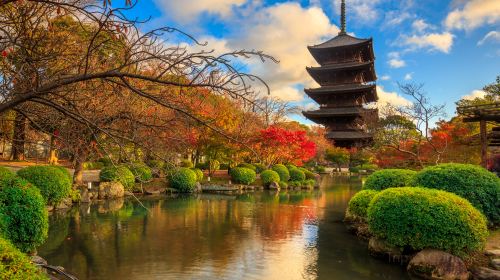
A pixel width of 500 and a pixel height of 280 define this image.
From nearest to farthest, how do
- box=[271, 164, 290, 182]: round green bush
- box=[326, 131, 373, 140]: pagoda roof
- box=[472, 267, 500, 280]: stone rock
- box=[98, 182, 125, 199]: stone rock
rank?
1. box=[472, 267, 500, 280]: stone rock
2. box=[98, 182, 125, 199]: stone rock
3. box=[271, 164, 290, 182]: round green bush
4. box=[326, 131, 373, 140]: pagoda roof

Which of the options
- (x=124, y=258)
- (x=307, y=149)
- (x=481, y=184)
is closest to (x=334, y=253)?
(x=481, y=184)

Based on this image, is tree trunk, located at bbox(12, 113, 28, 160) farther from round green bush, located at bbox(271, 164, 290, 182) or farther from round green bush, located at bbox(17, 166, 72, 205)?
round green bush, located at bbox(271, 164, 290, 182)

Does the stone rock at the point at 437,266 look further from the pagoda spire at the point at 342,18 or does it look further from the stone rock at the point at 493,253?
the pagoda spire at the point at 342,18

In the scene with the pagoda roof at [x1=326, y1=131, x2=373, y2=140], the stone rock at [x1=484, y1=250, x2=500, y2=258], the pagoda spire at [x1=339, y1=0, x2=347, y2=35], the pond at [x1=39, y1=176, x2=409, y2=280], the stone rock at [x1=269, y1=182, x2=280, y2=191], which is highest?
the pagoda spire at [x1=339, y1=0, x2=347, y2=35]

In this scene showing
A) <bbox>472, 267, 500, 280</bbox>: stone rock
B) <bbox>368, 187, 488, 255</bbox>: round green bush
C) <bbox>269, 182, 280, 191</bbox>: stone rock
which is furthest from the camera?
<bbox>269, 182, 280, 191</bbox>: stone rock

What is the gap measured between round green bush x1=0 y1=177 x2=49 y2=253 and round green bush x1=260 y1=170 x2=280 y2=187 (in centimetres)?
2045

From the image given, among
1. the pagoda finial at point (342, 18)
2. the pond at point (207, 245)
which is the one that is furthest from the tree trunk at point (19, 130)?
the pagoda finial at point (342, 18)

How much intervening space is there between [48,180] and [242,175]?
1469 centimetres

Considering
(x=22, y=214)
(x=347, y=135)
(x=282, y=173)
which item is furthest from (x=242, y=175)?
(x=22, y=214)

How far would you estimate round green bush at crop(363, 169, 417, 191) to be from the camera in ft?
39.4

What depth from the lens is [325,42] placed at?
3456 cm

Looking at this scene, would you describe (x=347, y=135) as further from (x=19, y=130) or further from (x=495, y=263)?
(x=19, y=130)

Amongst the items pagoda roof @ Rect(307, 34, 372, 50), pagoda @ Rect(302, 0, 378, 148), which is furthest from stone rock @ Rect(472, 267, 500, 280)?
pagoda roof @ Rect(307, 34, 372, 50)

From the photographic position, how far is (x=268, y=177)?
27.7 meters
